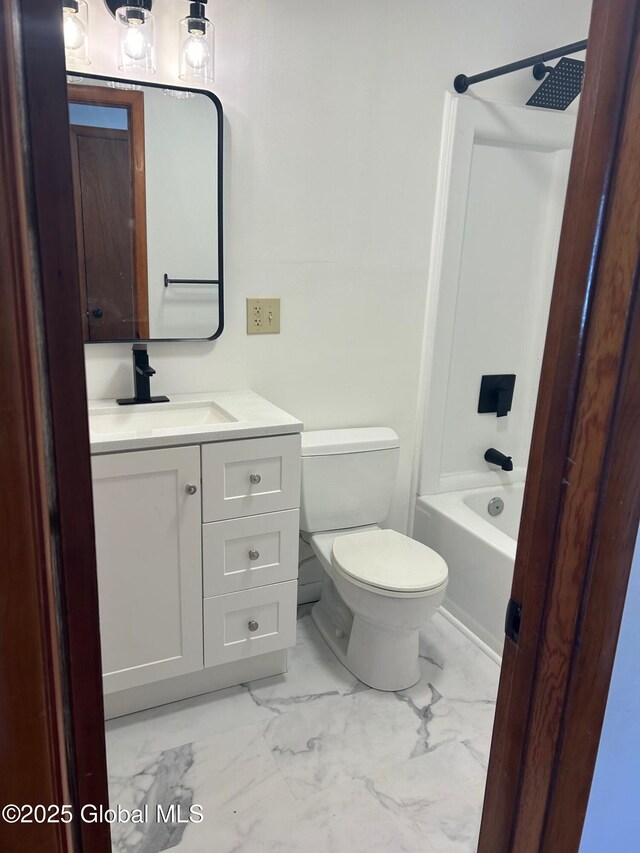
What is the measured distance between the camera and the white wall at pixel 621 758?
751 millimetres

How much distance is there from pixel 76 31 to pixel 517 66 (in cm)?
133

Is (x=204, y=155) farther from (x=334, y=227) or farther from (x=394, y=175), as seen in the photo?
(x=394, y=175)

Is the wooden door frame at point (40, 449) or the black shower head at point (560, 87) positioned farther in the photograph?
the black shower head at point (560, 87)

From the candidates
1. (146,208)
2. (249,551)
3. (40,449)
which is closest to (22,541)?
(40,449)

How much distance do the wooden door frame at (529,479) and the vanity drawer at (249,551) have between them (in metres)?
1.06

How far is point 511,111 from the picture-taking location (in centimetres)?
231

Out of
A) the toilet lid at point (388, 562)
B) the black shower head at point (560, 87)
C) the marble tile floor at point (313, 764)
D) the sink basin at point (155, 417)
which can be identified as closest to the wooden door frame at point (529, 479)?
the marble tile floor at point (313, 764)

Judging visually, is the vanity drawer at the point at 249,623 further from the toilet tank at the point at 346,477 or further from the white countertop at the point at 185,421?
the white countertop at the point at 185,421

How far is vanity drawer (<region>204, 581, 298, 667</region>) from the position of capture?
1.86m

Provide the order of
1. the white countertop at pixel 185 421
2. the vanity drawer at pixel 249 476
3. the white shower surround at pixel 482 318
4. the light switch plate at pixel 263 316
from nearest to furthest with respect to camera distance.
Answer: the white countertop at pixel 185 421 < the vanity drawer at pixel 249 476 < the light switch plate at pixel 263 316 < the white shower surround at pixel 482 318

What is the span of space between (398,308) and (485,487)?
88 centimetres

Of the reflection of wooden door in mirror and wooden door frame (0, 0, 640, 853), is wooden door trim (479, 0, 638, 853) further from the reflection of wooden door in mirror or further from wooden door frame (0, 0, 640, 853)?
the reflection of wooden door in mirror

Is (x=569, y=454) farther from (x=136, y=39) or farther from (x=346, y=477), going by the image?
(x=136, y=39)

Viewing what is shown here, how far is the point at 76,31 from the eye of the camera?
1.66 m
